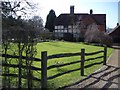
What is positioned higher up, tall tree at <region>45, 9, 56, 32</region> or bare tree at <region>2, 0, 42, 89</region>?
tall tree at <region>45, 9, 56, 32</region>

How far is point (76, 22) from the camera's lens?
71.2m

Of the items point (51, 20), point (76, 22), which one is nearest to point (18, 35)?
point (76, 22)

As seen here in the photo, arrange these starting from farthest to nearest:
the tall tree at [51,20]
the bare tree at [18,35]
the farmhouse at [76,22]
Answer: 1. the tall tree at [51,20]
2. the farmhouse at [76,22]
3. the bare tree at [18,35]

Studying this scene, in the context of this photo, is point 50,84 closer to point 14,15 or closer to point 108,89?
point 108,89

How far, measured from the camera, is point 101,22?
7162cm

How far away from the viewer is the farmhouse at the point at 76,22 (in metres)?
68.8

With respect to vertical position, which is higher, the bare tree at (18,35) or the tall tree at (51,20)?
the tall tree at (51,20)

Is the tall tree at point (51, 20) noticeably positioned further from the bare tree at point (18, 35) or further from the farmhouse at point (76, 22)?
the bare tree at point (18, 35)

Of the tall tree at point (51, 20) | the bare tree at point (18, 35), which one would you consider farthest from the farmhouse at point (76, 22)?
the bare tree at point (18, 35)

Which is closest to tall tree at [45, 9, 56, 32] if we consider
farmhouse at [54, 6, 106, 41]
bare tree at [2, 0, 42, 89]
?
farmhouse at [54, 6, 106, 41]

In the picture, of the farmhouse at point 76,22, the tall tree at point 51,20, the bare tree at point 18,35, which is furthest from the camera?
the tall tree at point 51,20

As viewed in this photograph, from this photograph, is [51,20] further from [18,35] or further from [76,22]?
[18,35]

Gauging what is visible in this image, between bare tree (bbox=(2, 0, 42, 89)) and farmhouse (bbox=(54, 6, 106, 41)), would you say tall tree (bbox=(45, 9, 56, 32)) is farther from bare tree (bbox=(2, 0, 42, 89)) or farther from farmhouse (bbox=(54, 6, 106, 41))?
bare tree (bbox=(2, 0, 42, 89))

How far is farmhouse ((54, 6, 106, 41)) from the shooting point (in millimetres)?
68750
